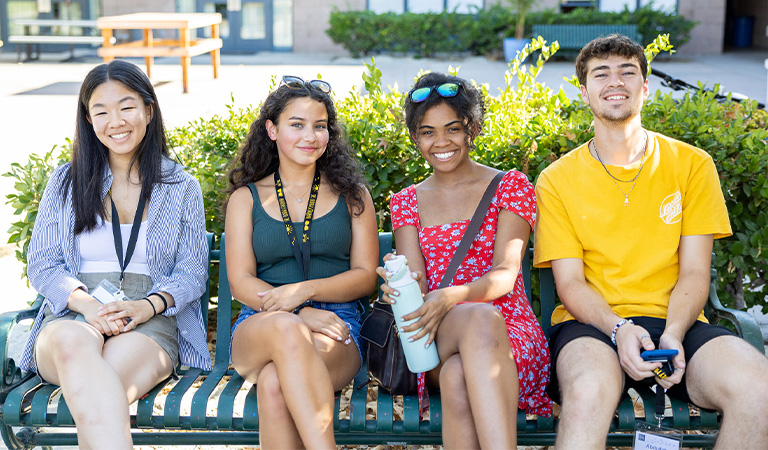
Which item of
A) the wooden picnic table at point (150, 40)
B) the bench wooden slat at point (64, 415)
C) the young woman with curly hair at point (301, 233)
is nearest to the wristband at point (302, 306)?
the young woman with curly hair at point (301, 233)

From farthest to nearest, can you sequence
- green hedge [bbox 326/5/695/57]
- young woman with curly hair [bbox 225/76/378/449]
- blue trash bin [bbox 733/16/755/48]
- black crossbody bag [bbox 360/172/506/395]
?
blue trash bin [bbox 733/16/755/48] < green hedge [bbox 326/5/695/57] < young woman with curly hair [bbox 225/76/378/449] < black crossbody bag [bbox 360/172/506/395]

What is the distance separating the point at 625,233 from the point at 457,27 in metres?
17.4

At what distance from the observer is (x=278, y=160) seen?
3328mm

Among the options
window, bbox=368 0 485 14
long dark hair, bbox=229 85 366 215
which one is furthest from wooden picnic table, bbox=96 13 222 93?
long dark hair, bbox=229 85 366 215

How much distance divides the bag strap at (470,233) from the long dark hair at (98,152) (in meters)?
1.29

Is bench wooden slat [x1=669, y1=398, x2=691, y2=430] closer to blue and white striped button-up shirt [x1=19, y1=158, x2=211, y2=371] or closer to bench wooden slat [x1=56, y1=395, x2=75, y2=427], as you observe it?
blue and white striped button-up shirt [x1=19, y1=158, x2=211, y2=371]

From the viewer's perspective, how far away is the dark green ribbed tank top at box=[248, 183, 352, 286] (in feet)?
→ 10.1

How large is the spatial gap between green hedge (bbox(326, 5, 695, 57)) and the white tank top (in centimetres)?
1711

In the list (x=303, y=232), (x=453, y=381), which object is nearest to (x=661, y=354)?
(x=453, y=381)

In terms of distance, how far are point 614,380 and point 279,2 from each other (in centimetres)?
2028

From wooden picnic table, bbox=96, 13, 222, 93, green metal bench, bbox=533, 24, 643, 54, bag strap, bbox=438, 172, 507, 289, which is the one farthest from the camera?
green metal bench, bbox=533, 24, 643, 54

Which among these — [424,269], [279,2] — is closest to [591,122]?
[424,269]

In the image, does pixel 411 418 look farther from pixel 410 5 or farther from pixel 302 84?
pixel 410 5

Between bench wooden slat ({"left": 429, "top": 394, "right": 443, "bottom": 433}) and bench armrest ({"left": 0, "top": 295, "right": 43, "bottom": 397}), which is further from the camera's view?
bench armrest ({"left": 0, "top": 295, "right": 43, "bottom": 397})
